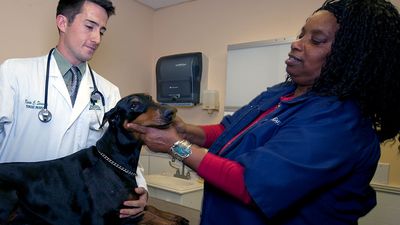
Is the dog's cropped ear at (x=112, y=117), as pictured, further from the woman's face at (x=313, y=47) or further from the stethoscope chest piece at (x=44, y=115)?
the woman's face at (x=313, y=47)

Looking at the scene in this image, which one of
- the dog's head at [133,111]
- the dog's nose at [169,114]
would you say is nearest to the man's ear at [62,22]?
the dog's head at [133,111]

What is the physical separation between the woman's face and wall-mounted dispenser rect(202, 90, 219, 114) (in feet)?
4.91

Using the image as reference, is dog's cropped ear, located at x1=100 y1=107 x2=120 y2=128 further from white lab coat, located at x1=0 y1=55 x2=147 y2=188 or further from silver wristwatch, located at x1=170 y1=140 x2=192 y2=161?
silver wristwatch, located at x1=170 y1=140 x2=192 y2=161

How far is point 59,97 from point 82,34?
289mm

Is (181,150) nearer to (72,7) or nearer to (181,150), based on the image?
(181,150)

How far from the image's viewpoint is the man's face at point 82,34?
4.14 ft

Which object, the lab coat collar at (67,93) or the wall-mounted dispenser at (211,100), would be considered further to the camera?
the wall-mounted dispenser at (211,100)

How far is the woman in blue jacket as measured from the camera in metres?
0.68

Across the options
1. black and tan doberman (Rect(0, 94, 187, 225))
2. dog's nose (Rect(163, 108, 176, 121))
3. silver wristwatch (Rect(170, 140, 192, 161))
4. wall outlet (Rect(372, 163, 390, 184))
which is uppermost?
dog's nose (Rect(163, 108, 176, 121))

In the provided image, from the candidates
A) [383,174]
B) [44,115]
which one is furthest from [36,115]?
[383,174]

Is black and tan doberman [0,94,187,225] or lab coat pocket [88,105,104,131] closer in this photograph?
black and tan doberman [0,94,187,225]

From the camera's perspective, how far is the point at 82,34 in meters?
1.27

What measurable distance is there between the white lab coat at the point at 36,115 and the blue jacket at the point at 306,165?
635 millimetres

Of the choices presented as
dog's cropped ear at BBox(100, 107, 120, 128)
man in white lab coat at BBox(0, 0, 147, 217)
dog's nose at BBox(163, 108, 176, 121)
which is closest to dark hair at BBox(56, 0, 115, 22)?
man in white lab coat at BBox(0, 0, 147, 217)
